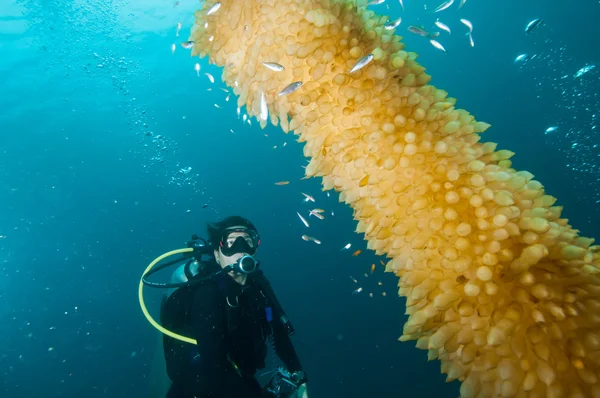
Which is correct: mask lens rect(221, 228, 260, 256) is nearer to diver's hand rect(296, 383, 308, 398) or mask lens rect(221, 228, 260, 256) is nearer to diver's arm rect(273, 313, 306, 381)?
diver's arm rect(273, 313, 306, 381)

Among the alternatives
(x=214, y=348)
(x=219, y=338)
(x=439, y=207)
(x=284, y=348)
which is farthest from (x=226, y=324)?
(x=439, y=207)

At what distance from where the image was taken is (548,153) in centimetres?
3447

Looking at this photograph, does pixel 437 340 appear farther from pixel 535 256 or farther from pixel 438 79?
pixel 438 79

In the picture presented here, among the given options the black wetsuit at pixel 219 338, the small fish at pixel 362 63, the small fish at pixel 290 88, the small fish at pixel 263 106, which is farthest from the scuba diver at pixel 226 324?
the small fish at pixel 362 63

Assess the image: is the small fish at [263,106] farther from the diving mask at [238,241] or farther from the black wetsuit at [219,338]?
the diving mask at [238,241]

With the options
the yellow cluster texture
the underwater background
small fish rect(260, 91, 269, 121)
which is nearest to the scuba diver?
small fish rect(260, 91, 269, 121)

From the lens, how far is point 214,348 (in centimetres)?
410

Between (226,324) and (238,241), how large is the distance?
47.4 inches

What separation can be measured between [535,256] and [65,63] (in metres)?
27.0

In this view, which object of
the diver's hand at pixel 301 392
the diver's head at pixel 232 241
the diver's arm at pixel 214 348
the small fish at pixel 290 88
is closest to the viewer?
the small fish at pixel 290 88

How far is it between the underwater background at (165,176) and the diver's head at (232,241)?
16652 mm

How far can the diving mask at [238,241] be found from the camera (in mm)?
5117

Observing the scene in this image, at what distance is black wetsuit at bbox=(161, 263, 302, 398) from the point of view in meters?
4.05

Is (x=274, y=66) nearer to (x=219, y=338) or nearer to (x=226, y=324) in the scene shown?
(x=219, y=338)
